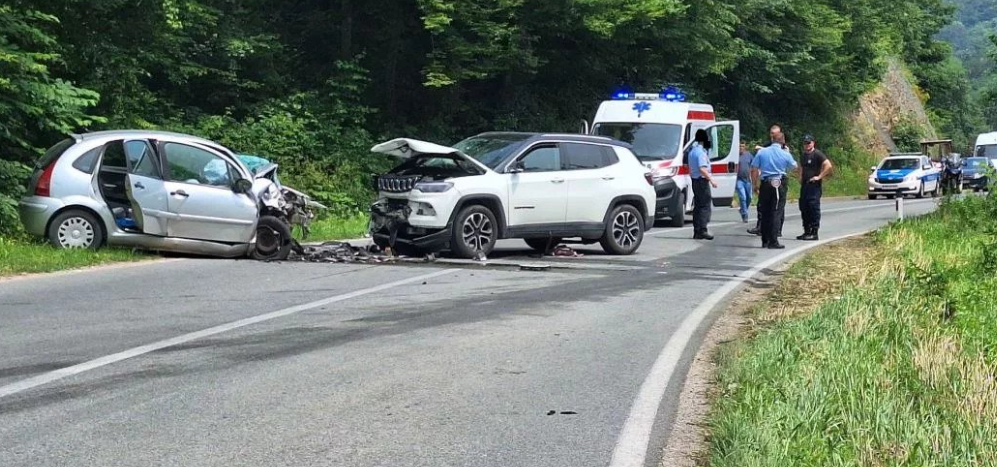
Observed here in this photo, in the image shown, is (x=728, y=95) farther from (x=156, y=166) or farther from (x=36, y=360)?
(x=36, y=360)

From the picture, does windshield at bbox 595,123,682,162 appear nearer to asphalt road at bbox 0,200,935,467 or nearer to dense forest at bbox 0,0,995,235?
dense forest at bbox 0,0,995,235

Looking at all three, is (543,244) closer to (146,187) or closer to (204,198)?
(204,198)

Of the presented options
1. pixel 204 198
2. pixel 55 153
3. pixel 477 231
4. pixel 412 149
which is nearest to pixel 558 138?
pixel 477 231

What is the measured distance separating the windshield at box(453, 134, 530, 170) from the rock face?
41020 millimetres

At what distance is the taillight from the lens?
13.6 metres

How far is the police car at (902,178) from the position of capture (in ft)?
137

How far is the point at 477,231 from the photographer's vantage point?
14992 millimetres

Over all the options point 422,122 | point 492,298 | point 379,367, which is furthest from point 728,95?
point 379,367

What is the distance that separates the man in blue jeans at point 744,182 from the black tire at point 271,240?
12.5 m

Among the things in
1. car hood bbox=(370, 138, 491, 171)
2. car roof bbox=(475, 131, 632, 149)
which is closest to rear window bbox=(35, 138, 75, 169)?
car hood bbox=(370, 138, 491, 171)

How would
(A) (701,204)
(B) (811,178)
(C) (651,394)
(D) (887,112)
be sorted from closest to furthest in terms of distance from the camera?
(C) (651,394), (B) (811,178), (A) (701,204), (D) (887,112)

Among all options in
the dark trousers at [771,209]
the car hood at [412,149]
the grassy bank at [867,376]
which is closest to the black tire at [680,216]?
the dark trousers at [771,209]

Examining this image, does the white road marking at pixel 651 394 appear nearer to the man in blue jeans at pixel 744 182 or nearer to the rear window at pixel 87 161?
the rear window at pixel 87 161

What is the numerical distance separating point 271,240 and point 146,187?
5.59 ft
